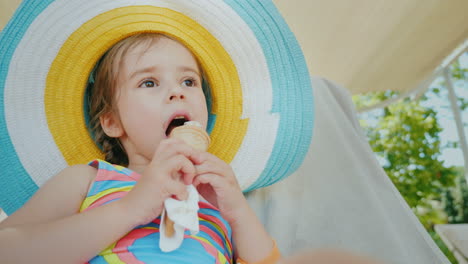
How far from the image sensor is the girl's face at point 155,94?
110cm

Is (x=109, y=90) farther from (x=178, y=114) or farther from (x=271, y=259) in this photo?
(x=271, y=259)

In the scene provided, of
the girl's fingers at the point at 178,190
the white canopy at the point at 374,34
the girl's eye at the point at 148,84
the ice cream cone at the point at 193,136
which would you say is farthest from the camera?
the white canopy at the point at 374,34

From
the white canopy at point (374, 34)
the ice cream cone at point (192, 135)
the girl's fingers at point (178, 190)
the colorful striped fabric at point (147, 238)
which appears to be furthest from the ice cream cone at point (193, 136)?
the white canopy at point (374, 34)

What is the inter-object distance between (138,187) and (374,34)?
6.43 feet

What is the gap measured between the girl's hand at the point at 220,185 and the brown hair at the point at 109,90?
42 cm

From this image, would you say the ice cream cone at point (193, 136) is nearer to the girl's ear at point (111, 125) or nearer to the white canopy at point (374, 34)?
the girl's ear at point (111, 125)

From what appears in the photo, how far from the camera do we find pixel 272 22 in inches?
46.7

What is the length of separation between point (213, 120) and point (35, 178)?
1.87 feet

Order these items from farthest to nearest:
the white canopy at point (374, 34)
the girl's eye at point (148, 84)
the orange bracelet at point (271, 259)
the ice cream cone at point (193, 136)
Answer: the white canopy at point (374, 34) < the girl's eye at point (148, 84) < the orange bracelet at point (271, 259) < the ice cream cone at point (193, 136)

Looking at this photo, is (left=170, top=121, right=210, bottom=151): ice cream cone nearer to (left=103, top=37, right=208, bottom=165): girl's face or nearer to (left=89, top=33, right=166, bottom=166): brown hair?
(left=103, top=37, right=208, bottom=165): girl's face

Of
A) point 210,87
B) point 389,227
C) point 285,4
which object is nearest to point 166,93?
point 210,87

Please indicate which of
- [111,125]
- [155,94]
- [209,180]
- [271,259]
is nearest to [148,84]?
[155,94]

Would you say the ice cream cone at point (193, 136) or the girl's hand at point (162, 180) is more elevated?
the ice cream cone at point (193, 136)

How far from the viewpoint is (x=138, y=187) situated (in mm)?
859
